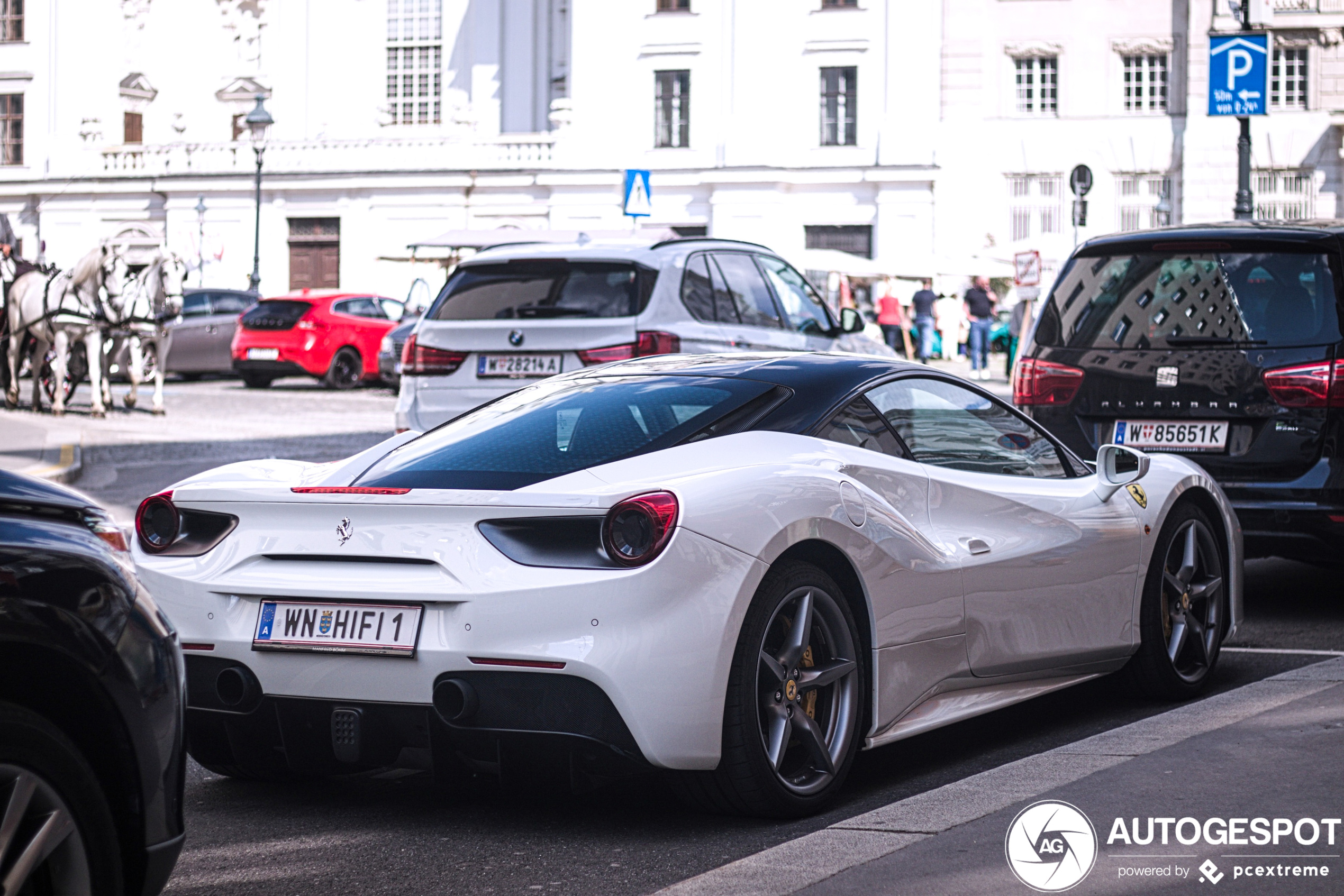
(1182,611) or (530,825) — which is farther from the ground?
(1182,611)

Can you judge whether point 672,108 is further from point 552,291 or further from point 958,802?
point 958,802

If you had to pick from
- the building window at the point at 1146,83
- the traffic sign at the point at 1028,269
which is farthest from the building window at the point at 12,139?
the traffic sign at the point at 1028,269

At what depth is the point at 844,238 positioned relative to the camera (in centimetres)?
4941

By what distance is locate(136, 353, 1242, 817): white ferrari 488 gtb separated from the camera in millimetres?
4465

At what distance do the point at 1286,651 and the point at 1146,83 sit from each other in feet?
146

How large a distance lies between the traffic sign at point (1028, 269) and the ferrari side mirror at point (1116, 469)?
23504 mm

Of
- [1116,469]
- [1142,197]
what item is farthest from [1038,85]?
[1116,469]

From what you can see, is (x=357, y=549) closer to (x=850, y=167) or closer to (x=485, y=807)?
(x=485, y=807)

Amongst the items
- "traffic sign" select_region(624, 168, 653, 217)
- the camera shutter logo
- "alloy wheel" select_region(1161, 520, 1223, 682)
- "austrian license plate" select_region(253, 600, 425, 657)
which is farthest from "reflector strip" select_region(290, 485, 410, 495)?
"traffic sign" select_region(624, 168, 653, 217)

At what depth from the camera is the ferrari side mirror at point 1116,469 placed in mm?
6402

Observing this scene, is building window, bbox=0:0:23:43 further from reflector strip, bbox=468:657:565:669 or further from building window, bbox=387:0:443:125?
reflector strip, bbox=468:657:565:669

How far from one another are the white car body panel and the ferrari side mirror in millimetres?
762

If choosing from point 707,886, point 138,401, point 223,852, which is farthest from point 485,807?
point 138,401

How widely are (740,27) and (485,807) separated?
154 ft
